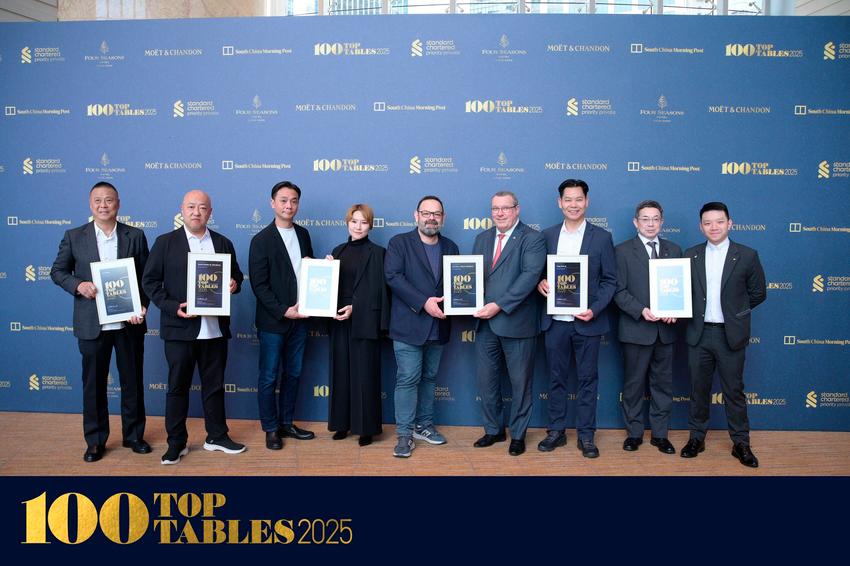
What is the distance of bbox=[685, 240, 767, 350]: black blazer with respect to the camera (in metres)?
3.62

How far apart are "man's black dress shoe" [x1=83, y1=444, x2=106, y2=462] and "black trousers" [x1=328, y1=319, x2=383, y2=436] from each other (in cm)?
151

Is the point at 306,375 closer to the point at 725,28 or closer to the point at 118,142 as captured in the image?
the point at 118,142

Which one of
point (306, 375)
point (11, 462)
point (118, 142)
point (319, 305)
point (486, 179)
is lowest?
point (11, 462)

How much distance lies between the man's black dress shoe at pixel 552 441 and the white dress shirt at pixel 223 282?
236cm

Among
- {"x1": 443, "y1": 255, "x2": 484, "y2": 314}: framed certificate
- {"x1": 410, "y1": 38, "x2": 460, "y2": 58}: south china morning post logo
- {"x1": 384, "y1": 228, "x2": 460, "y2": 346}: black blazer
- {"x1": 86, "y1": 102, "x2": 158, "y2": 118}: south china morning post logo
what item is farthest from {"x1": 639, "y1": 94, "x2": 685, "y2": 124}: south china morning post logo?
{"x1": 86, "y1": 102, "x2": 158, "y2": 118}: south china morning post logo

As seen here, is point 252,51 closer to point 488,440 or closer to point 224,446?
point 224,446

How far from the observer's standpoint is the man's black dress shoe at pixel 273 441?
3822 mm

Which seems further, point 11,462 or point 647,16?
point 647,16

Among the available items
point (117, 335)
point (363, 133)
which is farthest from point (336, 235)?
point (117, 335)

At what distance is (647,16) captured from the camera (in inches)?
170

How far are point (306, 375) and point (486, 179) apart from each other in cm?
216

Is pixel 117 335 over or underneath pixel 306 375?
over

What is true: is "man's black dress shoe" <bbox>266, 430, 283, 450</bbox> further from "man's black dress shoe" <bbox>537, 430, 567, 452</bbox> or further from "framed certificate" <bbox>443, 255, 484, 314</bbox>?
"man's black dress shoe" <bbox>537, 430, 567, 452</bbox>

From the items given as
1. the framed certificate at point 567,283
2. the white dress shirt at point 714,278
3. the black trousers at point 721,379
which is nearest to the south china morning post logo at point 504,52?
the framed certificate at point 567,283
